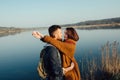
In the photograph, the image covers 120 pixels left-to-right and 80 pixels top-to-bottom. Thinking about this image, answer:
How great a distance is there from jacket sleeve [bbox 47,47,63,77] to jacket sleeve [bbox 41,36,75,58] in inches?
4.7

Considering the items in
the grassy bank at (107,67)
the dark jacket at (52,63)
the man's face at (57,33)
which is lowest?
the grassy bank at (107,67)

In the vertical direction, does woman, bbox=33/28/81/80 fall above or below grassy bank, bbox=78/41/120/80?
above

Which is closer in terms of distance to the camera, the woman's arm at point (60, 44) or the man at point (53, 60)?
the man at point (53, 60)

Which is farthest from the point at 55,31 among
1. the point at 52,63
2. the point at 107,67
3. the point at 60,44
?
the point at 107,67

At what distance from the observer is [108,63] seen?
8250 mm

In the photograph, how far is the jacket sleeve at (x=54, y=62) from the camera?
3.48m

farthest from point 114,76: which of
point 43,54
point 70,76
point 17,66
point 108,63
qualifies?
point 17,66

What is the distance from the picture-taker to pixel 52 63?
3506 millimetres

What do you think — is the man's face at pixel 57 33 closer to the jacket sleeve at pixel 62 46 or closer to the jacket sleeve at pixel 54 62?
the jacket sleeve at pixel 62 46

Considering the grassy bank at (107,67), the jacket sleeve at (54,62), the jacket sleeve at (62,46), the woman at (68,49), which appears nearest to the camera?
the jacket sleeve at (54,62)

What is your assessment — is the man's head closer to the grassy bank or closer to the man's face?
the man's face

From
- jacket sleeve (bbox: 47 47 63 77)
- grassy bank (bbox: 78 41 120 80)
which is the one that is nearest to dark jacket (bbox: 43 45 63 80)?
jacket sleeve (bbox: 47 47 63 77)

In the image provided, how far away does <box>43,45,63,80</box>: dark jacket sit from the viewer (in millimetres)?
3484

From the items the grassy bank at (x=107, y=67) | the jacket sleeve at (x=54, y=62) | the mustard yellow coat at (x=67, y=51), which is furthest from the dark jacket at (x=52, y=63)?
the grassy bank at (x=107, y=67)
